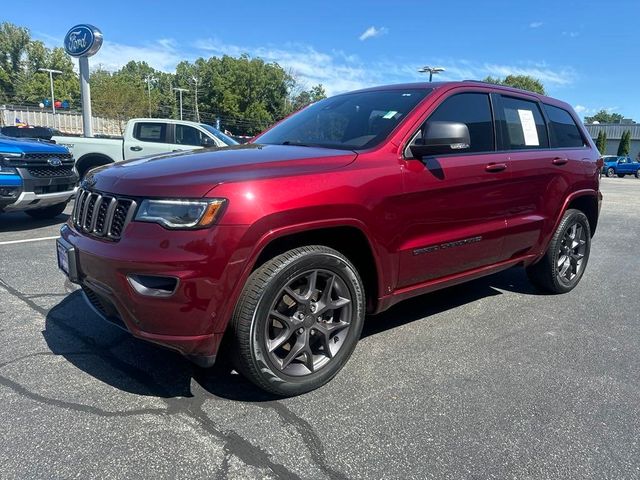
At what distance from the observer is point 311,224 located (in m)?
2.71

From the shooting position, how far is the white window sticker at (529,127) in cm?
430

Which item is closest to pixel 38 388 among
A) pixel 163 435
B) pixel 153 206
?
pixel 163 435

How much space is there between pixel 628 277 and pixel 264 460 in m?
5.17

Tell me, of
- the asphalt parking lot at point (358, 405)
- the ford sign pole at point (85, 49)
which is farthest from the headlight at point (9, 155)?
the ford sign pole at point (85, 49)

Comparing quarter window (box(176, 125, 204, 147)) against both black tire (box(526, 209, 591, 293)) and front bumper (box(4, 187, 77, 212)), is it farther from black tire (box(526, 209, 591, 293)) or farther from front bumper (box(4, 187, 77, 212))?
black tire (box(526, 209, 591, 293))

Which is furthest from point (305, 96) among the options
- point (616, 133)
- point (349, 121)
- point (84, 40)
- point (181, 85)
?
point (349, 121)

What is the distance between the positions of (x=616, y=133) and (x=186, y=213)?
7470 cm

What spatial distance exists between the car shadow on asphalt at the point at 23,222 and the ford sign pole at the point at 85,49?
Answer: 32.6ft

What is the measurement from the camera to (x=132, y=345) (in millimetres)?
3434

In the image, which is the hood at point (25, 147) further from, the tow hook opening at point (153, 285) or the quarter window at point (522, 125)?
the quarter window at point (522, 125)

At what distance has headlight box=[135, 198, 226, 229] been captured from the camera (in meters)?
2.42

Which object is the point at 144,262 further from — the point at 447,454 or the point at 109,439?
the point at 447,454

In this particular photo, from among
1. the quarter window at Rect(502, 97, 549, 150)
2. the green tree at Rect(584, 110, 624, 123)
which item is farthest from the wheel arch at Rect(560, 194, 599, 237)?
the green tree at Rect(584, 110, 624, 123)

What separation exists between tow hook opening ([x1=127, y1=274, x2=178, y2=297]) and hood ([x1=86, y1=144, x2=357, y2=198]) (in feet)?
1.31
